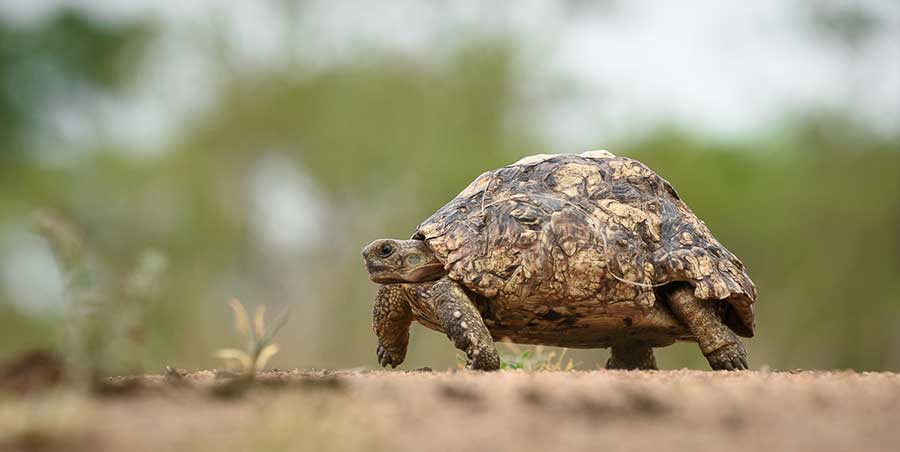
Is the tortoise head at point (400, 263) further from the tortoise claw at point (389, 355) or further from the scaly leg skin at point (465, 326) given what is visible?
the tortoise claw at point (389, 355)

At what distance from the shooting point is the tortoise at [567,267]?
5473mm

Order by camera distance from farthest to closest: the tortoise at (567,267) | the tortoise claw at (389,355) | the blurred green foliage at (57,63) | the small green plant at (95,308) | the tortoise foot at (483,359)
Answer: the blurred green foliage at (57,63) → the tortoise claw at (389,355) → the tortoise at (567,267) → the tortoise foot at (483,359) → the small green plant at (95,308)

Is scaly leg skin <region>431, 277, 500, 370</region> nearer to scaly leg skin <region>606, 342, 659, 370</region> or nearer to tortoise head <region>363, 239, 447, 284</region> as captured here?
tortoise head <region>363, 239, 447, 284</region>

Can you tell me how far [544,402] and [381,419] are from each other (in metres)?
0.62

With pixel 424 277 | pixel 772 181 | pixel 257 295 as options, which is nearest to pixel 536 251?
pixel 424 277

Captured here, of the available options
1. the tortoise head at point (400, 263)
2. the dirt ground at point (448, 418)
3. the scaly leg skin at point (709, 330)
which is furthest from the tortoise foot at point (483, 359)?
the dirt ground at point (448, 418)

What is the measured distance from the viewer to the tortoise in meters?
5.47

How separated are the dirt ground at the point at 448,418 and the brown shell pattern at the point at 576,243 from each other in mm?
1705

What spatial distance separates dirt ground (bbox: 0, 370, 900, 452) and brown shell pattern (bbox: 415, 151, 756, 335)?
170 cm

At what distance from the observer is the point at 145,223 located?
73.7 feet

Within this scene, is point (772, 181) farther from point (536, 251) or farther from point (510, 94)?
point (536, 251)

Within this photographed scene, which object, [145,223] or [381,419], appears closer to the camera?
[381,419]

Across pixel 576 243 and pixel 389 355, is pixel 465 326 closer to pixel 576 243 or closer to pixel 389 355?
pixel 576 243

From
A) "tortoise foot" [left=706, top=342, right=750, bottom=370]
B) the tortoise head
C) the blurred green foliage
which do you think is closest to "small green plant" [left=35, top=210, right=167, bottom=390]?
the tortoise head
